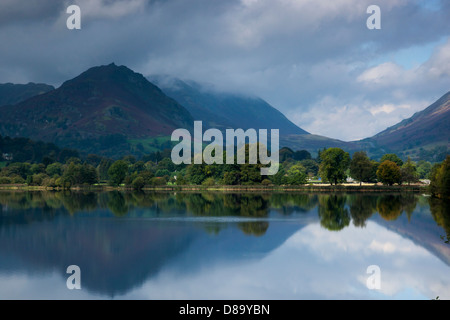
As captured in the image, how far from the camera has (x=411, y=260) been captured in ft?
91.9

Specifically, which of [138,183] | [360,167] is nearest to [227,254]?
[138,183]

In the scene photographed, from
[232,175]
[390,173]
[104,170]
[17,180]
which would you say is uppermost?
[104,170]

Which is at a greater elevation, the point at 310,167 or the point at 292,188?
the point at 310,167

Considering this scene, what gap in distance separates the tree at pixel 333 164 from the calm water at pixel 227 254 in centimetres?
3615

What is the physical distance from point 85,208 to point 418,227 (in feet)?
119

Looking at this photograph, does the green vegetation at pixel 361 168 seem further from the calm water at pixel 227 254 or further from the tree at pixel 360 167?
the calm water at pixel 227 254

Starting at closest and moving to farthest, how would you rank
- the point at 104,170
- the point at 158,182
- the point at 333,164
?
1. the point at 333,164
2. the point at 158,182
3. the point at 104,170

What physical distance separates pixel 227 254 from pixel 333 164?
61583mm

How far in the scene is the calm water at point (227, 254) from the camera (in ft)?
70.6

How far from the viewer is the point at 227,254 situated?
28.6 metres

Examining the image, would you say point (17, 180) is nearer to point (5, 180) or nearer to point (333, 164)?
point (5, 180)

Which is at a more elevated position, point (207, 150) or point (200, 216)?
point (207, 150)
